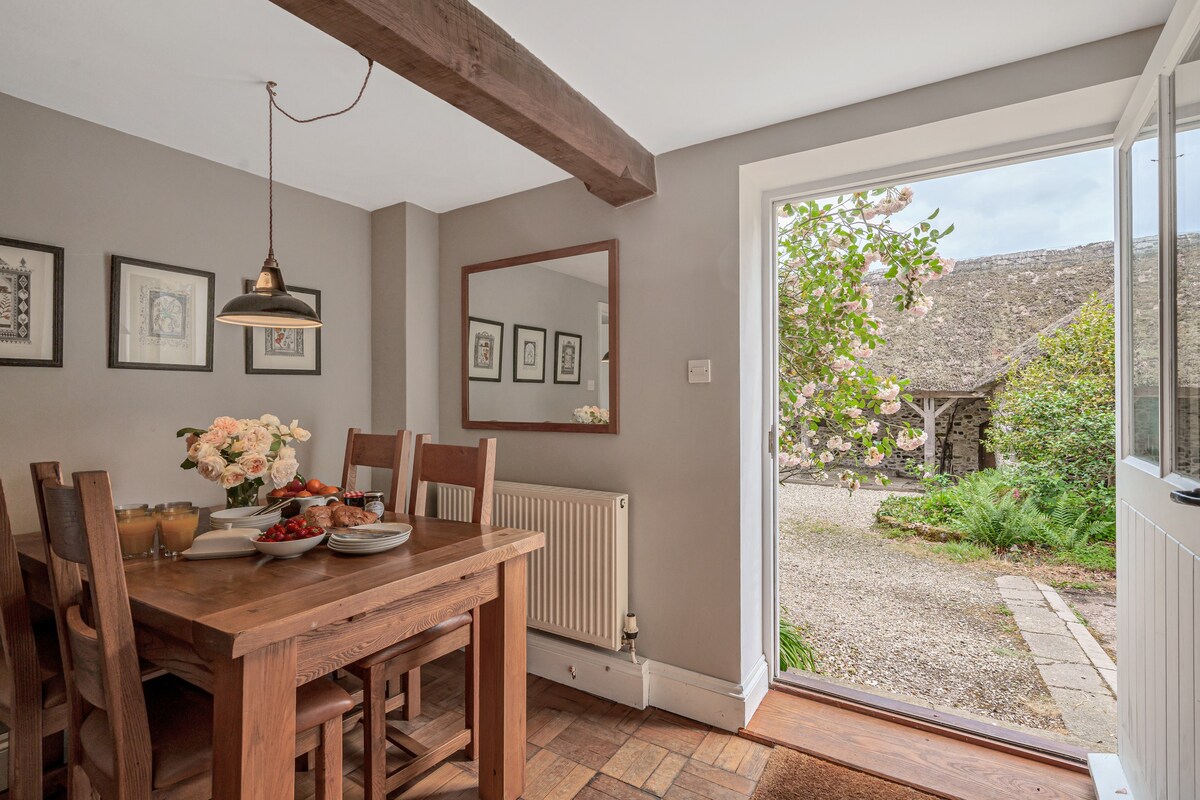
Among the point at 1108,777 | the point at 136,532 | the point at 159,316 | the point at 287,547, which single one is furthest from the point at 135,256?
the point at 1108,777

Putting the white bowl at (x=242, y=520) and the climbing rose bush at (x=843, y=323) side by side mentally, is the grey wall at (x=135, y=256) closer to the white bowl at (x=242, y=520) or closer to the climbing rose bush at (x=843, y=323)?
the white bowl at (x=242, y=520)

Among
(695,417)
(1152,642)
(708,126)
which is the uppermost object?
(708,126)

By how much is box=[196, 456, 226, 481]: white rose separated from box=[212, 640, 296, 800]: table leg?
81 cm

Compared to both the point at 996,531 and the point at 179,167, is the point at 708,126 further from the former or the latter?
the point at 179,167

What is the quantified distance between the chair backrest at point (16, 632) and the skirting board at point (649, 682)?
172cm

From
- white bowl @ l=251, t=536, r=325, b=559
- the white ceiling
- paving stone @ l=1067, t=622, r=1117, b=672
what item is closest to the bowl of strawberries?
white bowl @ l=251, t=536, r=325, b=559

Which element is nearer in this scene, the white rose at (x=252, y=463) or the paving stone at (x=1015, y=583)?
the white rose at (x=252, y=463)

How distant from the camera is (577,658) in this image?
102 inches

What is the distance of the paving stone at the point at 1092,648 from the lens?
2041 mm

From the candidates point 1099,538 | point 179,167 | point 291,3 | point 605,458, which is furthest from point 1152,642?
point 179,167

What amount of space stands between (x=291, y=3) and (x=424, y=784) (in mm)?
2248

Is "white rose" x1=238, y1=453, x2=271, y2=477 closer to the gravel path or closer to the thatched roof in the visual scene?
the gravel path

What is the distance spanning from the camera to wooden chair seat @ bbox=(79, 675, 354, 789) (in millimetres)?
1242

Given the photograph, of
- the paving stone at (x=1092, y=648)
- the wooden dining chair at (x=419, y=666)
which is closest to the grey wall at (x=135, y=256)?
the wooden dining chair at (x=419, y=666)
